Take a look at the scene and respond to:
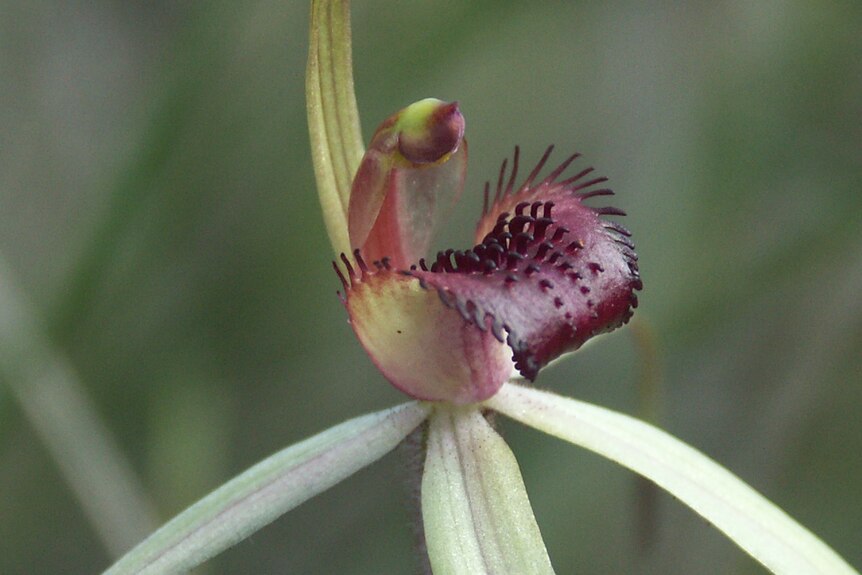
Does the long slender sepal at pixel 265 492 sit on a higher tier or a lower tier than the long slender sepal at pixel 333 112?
lower

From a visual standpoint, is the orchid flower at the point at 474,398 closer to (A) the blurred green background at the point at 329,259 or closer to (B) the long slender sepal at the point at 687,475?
(B) the long slender sepal at the point at 687,475

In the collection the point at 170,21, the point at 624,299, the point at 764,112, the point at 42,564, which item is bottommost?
the point at 624,299

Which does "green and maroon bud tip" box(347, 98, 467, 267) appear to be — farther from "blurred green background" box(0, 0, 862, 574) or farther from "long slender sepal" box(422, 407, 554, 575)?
"blurred green background" box(0, 0, 862, 574)

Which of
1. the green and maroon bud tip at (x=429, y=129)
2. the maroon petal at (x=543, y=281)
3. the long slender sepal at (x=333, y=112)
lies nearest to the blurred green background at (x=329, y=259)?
the long slender sepal at (x=333, y=112)

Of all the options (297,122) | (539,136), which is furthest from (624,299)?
(539,136)

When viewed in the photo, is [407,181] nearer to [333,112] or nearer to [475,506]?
[333,112]

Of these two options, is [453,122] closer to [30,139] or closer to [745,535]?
[745,535]

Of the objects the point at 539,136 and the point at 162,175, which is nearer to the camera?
the point at 162,175

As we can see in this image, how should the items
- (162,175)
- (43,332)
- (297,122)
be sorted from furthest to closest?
(297,122)
(162,175)
(43,332)
